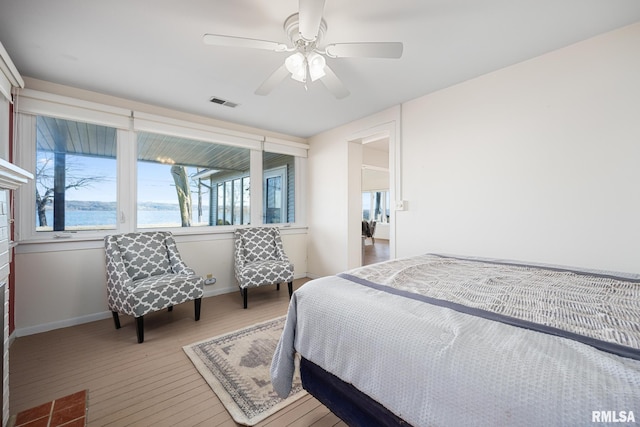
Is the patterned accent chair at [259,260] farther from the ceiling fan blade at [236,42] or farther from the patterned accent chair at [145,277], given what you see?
the ceiling fan blade at [236,42]

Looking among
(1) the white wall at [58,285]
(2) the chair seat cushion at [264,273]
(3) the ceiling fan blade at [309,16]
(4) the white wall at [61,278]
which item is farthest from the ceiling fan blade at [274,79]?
(1) the white wall at [58,285]

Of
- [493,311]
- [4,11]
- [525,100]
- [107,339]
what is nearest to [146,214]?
[107,339]

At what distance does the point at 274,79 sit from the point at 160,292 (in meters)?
2.14

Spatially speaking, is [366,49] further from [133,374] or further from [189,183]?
[189,183]

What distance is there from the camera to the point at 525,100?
88.2 inches

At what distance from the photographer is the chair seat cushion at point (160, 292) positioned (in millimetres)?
2254

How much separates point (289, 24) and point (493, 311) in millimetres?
2027

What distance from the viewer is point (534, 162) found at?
2.20 meters

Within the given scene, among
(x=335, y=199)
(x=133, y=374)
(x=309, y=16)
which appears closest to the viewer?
(x=309, y=16)

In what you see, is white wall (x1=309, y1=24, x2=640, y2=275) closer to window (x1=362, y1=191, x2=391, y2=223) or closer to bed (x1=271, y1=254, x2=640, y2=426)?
bed (x1=271, y1=254, x2=640, y2=426)

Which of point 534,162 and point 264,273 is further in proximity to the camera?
point 264,273

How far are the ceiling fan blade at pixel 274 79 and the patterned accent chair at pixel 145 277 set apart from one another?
1.97m

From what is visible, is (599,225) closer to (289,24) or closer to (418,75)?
(418,75)

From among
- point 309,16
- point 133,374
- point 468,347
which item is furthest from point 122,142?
point 468,347
